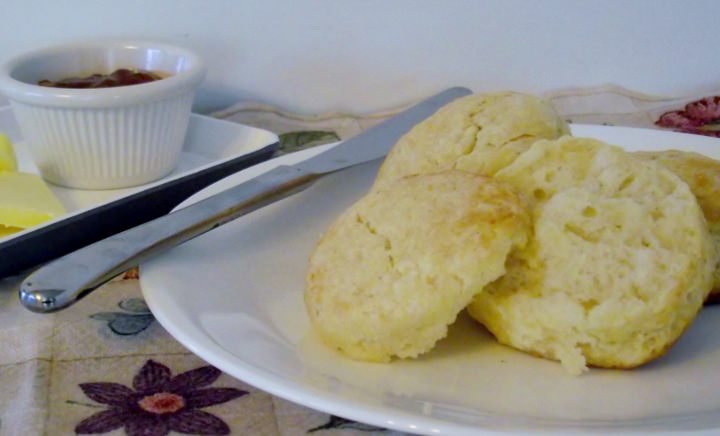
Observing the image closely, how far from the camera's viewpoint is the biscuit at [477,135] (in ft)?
3.26

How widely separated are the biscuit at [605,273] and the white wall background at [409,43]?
3.91 ft

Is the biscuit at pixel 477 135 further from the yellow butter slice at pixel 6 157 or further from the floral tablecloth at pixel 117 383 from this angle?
the yellow butter slice at pixel 6 157

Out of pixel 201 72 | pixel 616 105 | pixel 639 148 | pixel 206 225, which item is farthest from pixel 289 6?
pixel 206 225

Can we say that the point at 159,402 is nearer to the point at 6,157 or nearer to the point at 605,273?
the point at 605,273

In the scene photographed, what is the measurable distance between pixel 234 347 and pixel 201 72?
867 mm

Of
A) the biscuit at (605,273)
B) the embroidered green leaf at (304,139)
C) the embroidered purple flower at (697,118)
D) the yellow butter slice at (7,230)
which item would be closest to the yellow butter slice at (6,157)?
the yellow butter slice at (7,230)

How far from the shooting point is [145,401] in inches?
35.4

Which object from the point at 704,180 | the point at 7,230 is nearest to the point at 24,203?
the point at 7,230

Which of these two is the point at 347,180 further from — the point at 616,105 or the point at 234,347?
the point at 616,105

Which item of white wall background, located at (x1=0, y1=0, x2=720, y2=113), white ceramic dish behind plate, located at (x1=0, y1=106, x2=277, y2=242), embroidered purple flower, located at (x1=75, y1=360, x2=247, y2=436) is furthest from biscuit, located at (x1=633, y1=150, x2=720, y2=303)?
white wall background, located at (x1=0, y1=0, x2=720, y2=113)

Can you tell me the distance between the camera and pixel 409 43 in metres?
2.04

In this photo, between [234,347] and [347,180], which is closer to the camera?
[234,347]

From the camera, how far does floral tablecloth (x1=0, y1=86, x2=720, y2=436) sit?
2.82 ft

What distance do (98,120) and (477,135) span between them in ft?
2.41
